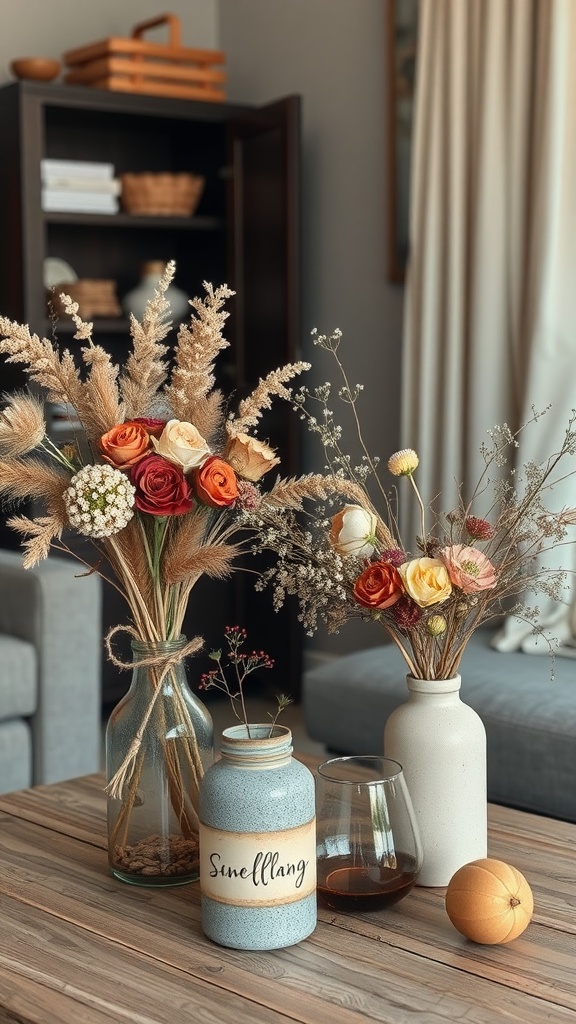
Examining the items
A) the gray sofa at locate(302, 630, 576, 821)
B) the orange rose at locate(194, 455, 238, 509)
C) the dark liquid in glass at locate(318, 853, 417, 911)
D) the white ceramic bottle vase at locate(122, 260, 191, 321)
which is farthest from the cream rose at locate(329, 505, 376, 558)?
the white ceramic bottle vase at locate(122, 260, 191, 321)

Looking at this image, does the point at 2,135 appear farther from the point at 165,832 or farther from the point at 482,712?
the point at 165,832

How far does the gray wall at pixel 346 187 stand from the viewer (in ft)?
12.8

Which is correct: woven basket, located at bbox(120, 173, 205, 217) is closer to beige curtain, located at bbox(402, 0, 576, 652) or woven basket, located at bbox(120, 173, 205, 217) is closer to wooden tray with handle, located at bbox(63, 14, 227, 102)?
wooden tray with handle, located at bbox(63, 14, 227, 102)

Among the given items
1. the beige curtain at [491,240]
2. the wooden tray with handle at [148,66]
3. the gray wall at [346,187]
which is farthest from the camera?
the gray wall at [346,187]

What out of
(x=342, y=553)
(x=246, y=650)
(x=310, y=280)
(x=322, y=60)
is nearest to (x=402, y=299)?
(x=310, y=280)

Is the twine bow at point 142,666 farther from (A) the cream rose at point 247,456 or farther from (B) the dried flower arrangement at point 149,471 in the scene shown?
Result: (A) the cream rose at point 247,456

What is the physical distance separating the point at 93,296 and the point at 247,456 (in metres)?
2.63

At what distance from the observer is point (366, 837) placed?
4.25 feet

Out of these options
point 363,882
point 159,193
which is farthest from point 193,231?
point 363,882

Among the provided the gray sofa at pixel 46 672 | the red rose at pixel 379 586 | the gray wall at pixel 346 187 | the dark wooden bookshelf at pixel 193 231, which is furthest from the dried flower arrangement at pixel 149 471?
the gray wall at pixel 346 187

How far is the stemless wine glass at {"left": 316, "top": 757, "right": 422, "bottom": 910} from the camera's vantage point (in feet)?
4.23

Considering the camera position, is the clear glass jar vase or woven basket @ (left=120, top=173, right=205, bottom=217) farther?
woven basket @ (left=120, top=173, right=205, bottom=217)

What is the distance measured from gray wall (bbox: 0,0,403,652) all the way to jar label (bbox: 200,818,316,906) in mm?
2715

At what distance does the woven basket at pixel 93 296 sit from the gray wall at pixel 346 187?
2.09 ft
